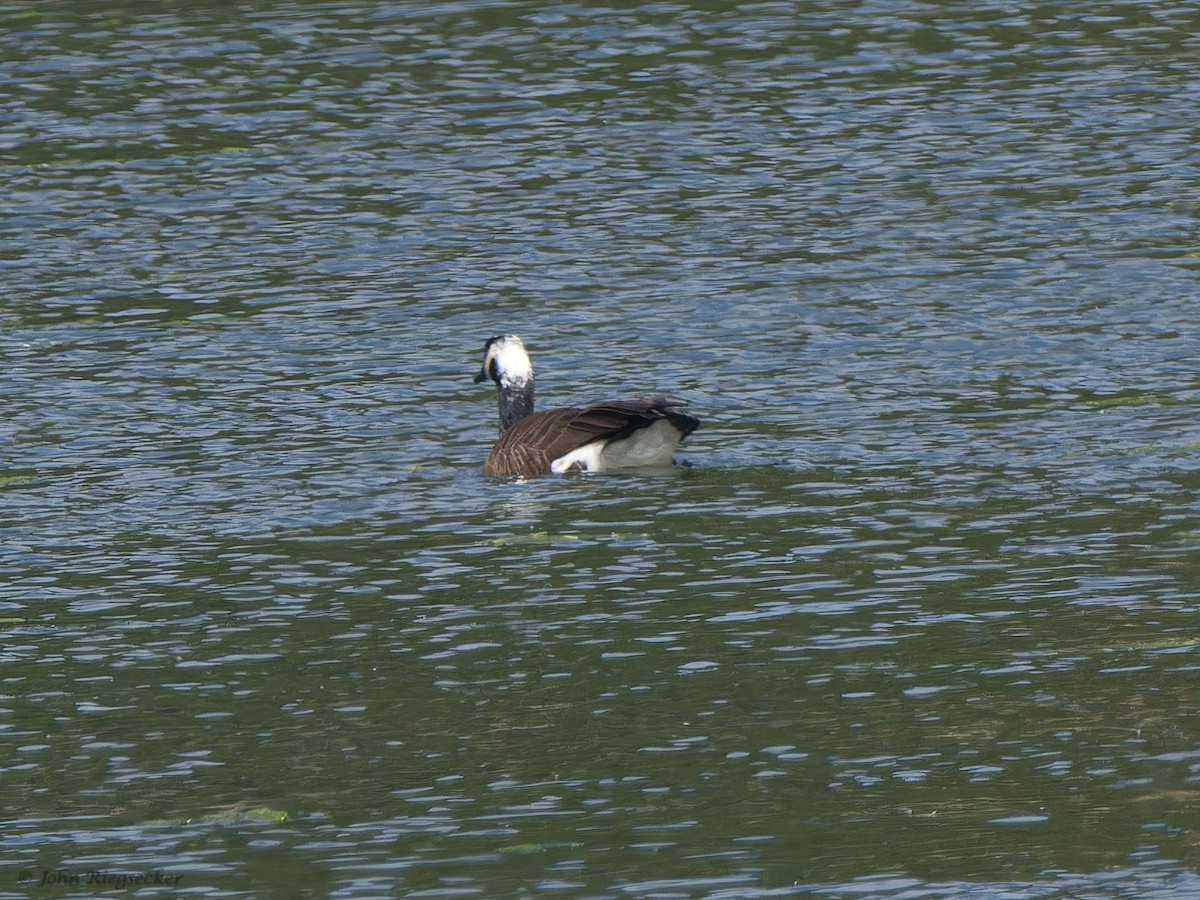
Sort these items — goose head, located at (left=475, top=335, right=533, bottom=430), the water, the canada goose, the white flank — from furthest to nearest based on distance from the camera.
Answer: goose head, located at (left=475, top=335, right=533, bottom=430) < the white flank < the canada goose < the water

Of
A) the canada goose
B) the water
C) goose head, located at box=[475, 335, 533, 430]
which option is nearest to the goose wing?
the canada goose

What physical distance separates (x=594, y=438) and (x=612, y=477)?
435mm

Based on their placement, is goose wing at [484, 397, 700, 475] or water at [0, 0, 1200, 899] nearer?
water at [0, 0, 1200, 899]

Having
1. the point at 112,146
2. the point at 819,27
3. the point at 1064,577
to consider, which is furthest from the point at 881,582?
the point at 819,27

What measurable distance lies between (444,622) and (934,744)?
376 centimetres

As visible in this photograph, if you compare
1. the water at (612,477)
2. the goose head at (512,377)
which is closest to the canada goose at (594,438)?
the water at (612,477)

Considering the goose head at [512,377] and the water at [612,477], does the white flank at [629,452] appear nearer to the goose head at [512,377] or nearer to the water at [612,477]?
the water at [612,477]

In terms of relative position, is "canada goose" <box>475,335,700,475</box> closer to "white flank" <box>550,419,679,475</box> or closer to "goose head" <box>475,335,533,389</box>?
"white flank" <box>550,419,679,475</box>

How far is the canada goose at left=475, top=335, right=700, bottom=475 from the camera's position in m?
17.7

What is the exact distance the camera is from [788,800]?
423 inches

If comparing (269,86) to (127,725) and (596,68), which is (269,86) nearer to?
(596,68)

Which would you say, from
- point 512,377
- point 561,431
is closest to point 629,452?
point 561,431

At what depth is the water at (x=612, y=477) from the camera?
1073cm

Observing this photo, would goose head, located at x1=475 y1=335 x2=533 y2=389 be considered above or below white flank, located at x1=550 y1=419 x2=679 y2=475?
above
